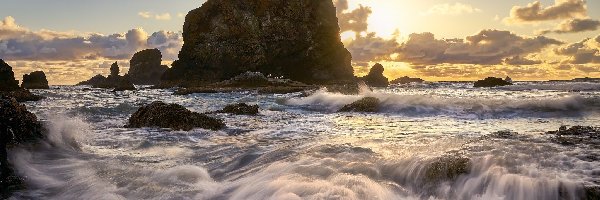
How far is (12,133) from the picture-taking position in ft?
19.3

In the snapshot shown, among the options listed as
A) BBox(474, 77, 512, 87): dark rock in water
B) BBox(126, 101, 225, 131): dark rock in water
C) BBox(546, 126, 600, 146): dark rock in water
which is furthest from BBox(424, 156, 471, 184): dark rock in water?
BBox(474, 77, 512, 87): dark rock in water

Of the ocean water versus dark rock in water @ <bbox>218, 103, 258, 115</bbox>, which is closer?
the ocean water

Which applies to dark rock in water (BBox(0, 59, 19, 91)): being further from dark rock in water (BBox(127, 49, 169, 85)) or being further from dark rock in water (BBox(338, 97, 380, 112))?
dark rock in water (BBox(127, 49, 169, 85))

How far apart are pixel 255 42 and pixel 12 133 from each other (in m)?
73.7

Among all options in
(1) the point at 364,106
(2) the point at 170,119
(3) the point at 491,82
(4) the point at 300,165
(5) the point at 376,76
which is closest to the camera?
(4) the point at 300,165

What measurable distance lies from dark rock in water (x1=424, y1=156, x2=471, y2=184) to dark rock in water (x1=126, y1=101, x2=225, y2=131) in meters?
6.21

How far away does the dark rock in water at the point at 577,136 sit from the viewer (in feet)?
21.5

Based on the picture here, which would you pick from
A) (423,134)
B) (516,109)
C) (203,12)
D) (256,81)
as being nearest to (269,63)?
(203,12)

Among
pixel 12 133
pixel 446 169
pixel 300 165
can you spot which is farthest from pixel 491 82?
pixel 12 133

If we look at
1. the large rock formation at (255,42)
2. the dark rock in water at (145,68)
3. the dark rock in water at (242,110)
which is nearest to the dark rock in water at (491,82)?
the large rock formation at (255,42)

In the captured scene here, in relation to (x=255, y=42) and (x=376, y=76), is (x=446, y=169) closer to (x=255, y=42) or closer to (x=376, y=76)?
(x=255, y=42)

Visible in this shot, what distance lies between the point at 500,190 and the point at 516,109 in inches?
457

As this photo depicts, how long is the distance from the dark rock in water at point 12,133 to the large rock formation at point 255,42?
6999 centimetres

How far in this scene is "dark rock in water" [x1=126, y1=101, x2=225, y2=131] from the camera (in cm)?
1018
